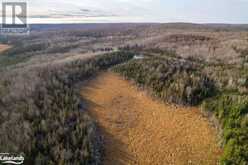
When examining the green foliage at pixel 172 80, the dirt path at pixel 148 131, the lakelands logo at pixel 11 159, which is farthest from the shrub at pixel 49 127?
the green foliage at pixel 172 80

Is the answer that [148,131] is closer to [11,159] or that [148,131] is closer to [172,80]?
[172,80]

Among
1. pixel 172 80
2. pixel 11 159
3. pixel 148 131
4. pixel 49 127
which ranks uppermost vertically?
pixel 172 80

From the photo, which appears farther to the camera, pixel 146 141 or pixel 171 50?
pixel 171 50

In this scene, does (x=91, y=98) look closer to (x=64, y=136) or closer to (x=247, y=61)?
(x=64, y=136)

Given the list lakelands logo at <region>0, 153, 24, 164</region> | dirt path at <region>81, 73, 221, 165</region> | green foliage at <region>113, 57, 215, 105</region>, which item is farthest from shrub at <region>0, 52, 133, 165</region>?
green foliage at <region>113, 57, 215, 105</region>

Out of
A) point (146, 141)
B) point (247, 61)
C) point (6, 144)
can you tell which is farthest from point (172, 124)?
point (247, 61)

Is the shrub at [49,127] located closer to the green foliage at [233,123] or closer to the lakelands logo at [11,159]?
the lakelands logo at [11,159]

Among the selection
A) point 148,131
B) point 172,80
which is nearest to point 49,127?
point 148,131
